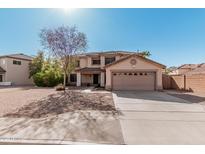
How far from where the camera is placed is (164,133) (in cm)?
550

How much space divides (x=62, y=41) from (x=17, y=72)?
19.9 meters

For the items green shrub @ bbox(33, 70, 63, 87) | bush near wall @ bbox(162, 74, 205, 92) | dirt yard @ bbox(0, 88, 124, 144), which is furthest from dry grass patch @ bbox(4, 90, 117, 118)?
green shrub @ bbox(33, 70, 63, 87)

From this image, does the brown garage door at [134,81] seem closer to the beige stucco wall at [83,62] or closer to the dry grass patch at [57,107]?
the dry grass patch at [57,107]

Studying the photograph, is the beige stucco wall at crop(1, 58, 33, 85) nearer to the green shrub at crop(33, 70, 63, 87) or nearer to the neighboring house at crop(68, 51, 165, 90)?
the green shrub at crop(33, 70, 63, 87)

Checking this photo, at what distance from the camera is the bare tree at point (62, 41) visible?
18.6 meters

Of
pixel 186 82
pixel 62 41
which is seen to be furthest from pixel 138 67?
pixel 62 41

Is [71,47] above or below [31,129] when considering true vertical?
above

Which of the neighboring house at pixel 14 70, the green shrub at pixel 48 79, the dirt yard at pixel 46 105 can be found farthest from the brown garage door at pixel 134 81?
the neighboring house at pixel 14 70

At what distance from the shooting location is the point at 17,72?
34000 mm

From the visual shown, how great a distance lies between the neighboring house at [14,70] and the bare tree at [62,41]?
16.7 metres

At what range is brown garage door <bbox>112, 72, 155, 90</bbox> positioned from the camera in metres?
20.0
